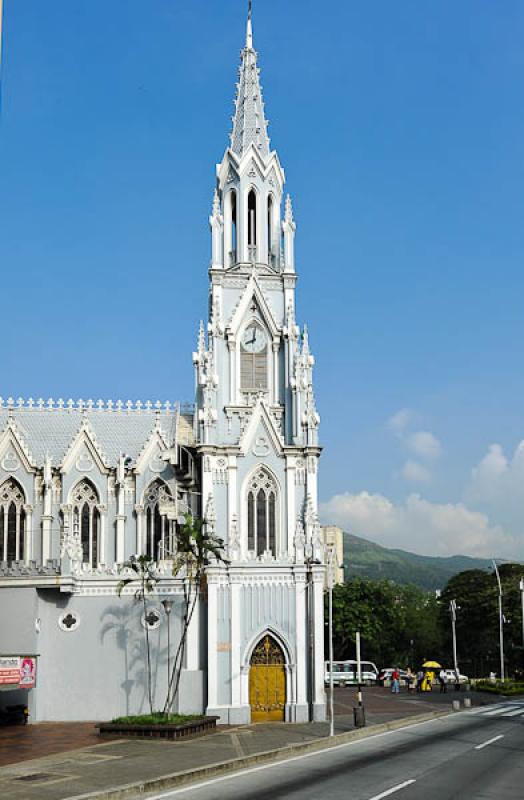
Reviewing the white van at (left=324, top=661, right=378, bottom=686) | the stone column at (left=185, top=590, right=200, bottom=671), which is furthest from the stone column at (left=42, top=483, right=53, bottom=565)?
the white van at (left=324, top=661, right=378, bottom=686)

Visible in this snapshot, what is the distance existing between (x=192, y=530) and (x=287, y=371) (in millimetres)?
11937

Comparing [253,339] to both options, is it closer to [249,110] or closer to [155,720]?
[249,110]

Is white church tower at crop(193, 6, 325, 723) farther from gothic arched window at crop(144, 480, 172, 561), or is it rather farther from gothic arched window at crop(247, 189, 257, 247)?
gothic arched window at crop(144, 480, 172, 561)

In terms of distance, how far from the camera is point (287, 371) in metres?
48.9

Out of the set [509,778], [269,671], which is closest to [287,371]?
[269,671]

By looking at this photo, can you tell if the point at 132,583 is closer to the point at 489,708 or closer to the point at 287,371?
the point at 287,371

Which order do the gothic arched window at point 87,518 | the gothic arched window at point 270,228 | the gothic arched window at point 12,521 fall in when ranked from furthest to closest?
1. the gothic arched window at point 270,228
2. the gothic arched window at point 87,518
3. the gothic arched window at point 12,521

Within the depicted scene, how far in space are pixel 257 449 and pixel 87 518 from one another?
912 centimetres

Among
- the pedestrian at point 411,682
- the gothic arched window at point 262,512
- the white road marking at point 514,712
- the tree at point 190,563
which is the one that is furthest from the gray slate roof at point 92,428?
the pedestrian at point 411,682

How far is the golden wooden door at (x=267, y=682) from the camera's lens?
42750 millimetres

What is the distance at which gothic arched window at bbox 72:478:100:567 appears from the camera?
48812 mm

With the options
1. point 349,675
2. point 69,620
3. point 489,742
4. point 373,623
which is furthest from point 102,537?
point 373,623

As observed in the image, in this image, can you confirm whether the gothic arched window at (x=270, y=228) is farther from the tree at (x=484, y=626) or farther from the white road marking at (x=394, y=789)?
the tree at (x=484, y=626)

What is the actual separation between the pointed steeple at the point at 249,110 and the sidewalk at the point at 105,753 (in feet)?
92.0
